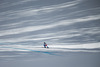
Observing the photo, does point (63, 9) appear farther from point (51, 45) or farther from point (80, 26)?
point (51, 45)

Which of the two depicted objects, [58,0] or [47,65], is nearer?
[47,65]

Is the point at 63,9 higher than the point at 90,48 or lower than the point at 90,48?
higher

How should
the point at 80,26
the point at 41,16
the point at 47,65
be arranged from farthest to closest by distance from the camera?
the point at 41,16
the point at 80,26
the point at 47,65

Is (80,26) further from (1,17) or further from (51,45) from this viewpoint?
(1,17)

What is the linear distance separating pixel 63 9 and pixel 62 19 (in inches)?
5.4

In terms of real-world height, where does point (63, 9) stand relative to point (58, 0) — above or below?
below

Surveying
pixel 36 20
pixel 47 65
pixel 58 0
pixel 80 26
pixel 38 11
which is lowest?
pixel 47 65

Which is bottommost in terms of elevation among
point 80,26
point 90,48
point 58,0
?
point 90,48

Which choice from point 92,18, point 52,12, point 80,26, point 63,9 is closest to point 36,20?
point 52,12

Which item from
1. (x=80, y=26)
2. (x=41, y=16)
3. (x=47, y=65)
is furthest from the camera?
(x=41, y=16)

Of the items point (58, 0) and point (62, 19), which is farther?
point (58, 0)

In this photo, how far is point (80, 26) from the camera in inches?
58.1

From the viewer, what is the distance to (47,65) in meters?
1.30

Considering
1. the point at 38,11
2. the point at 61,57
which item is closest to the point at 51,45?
the point at 61,57
